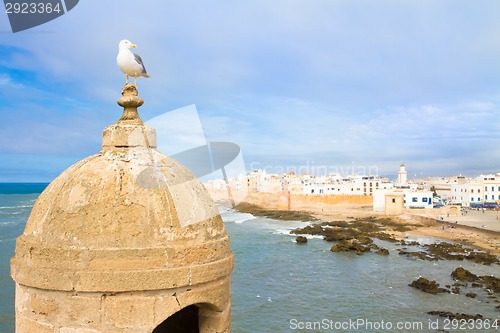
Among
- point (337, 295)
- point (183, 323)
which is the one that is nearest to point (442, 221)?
point (337, 295)

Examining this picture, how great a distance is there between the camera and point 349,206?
243 ft

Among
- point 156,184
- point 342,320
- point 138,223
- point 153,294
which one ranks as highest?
point 156,184

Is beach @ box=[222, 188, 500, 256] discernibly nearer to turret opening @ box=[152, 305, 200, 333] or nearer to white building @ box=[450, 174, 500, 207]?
white building @ box=[450, 174, 500, 207]

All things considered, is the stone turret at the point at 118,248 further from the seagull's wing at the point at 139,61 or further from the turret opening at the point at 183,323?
the turret opening at the point at 183,323

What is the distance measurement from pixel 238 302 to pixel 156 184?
57.9 ft

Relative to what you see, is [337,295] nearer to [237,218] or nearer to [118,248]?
[118,248]

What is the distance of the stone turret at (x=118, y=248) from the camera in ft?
9.77

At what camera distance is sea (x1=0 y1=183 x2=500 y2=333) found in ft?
56.1

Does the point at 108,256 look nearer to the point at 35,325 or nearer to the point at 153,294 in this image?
the point at 153,294

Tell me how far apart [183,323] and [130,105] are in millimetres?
2473

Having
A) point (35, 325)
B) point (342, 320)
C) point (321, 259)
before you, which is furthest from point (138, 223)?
point (321, 259)

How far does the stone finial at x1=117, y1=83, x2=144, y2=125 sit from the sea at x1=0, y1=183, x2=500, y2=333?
565 inches

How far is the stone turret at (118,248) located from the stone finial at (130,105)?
0.19ft
